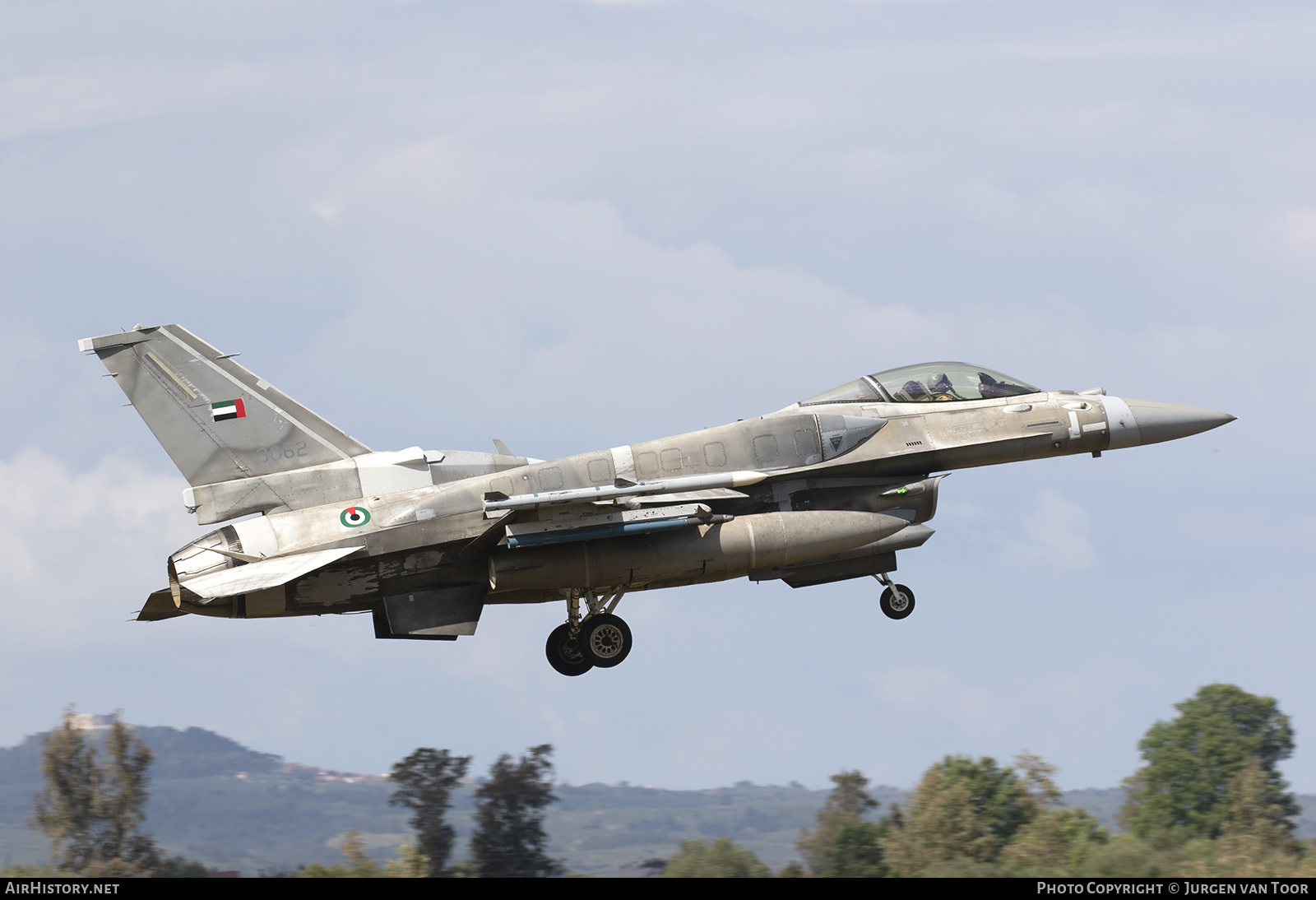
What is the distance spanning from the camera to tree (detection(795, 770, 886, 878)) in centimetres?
2292

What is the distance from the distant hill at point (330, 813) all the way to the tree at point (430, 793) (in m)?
0.24

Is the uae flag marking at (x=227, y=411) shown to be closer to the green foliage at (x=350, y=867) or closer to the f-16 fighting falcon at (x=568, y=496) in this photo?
the f-16 fighting falcon at (x=568, y=496)

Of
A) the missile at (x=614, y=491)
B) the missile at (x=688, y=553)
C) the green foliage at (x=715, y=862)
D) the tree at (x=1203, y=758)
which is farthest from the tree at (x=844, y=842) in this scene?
the tree at (x=1203, y=758)

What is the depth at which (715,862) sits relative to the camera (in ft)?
67.3

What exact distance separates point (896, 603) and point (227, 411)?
36.9 feet

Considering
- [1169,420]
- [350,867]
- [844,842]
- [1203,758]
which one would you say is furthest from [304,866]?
[1203,758]

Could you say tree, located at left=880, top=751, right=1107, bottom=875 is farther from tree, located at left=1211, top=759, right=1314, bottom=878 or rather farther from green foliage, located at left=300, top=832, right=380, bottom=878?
green foliage, located at left=300, top=832, right=380, bottom=878

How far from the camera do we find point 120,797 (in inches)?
1040

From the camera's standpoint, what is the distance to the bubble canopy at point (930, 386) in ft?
69.5

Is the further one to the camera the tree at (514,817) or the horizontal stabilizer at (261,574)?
the tree at (514,817)

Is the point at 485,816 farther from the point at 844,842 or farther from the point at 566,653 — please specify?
the point at 844,842

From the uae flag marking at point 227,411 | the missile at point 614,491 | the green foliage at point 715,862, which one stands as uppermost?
the uae flag marking at point 227,411

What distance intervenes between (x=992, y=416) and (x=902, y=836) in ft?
A: 27.3
